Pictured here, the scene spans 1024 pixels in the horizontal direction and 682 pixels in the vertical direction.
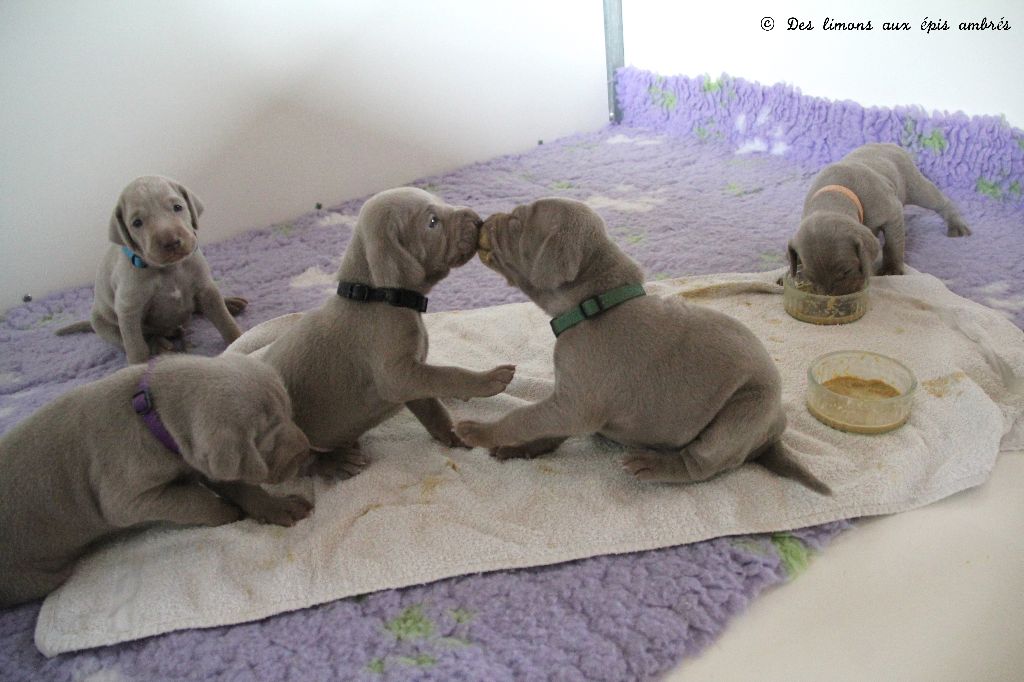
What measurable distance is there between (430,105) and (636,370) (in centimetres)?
366

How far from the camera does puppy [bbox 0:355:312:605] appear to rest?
1.98 meters

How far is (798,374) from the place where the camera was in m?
2.76

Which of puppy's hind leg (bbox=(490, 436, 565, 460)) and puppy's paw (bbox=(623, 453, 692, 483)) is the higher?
puppy's paw (bbox=(623, 453, 692, 483))

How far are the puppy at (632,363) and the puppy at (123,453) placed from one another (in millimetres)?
704

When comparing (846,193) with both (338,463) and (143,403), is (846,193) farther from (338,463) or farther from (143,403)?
(143,403)

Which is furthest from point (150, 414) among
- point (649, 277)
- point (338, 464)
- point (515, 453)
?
point (649, 277)

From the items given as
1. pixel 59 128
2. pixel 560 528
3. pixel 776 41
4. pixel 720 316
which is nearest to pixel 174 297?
pixel 59 128

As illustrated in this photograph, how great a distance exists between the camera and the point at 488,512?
2.21m

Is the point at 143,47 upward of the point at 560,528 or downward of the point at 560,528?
upward

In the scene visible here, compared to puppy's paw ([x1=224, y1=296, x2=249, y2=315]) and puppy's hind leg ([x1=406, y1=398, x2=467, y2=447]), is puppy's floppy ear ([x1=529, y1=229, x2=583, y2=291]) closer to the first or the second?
puppy's hind leg ([x1=406, y1=398, x2=467, y2=447])

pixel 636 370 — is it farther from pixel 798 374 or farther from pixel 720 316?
pixel 798 374

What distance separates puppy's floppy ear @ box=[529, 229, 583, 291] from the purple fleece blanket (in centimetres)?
77

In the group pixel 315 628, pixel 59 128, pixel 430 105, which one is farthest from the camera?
pixel 430 105

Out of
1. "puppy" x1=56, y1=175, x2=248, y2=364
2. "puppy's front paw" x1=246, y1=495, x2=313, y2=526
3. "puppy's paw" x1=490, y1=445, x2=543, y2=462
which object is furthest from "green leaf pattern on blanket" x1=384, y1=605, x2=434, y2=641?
"puppy" x1=56, y1=175, x2=248, y2=364
